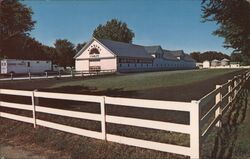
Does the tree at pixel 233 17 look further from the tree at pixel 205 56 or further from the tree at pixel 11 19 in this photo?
the tree at pixel 205 56

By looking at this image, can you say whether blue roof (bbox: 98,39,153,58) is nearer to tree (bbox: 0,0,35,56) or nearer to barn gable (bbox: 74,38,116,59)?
barn gable (bbox: 74,38,116,59)

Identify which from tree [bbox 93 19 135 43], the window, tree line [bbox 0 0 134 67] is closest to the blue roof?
the window

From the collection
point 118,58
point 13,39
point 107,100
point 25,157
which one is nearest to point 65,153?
point 25,157

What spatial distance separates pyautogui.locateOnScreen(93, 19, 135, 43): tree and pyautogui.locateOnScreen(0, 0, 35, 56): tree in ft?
282

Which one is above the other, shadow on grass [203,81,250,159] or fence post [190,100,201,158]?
fence post [190,100,201,158]

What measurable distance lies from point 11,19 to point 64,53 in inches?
2483

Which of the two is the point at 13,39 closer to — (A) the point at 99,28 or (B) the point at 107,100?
(B) the point at 107,100

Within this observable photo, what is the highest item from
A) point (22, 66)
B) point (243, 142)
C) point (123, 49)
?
point (123, 49)

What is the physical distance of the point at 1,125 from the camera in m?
9.14

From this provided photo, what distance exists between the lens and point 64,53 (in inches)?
3155

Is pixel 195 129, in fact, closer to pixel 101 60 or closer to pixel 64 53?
pixel 101 60

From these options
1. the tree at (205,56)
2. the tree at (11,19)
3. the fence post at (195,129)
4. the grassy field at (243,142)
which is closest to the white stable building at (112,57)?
the tree at (11,19)

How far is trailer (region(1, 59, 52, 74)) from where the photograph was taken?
171 feet

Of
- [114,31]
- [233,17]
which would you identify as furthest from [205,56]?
[233,17]
